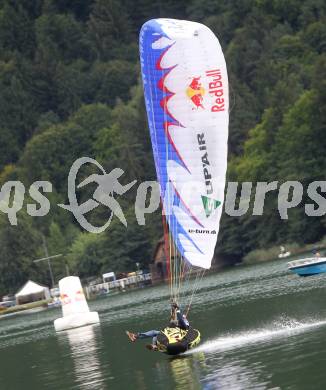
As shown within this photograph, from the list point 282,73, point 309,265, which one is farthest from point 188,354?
point 282,73

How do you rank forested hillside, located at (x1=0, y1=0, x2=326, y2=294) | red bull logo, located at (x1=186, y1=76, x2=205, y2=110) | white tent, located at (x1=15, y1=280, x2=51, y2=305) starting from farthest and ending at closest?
white tent, located at (x1=15, y1=280, x2=51, y2=305), forested hillside, located at (x1=0, y1=0, x2=326, y2=294), red bull logo, located at (x1=186, y1=76, x2=205, y2=110)

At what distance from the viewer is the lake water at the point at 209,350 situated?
1393 inches

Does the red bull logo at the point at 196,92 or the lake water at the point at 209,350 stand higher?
the red bull logo at the point at 196,92

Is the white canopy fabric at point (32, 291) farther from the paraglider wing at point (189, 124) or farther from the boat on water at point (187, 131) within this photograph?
the paraglider wing at point (189, 124)

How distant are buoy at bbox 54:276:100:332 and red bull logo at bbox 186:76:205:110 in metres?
31.3

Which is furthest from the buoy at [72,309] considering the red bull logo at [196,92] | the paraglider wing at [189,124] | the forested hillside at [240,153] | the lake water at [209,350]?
the forested hillside at [240,153]

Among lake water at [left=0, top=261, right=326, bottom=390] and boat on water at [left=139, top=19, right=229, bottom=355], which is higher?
boat on water at [left=139, top=19, right=229, bottom=355]

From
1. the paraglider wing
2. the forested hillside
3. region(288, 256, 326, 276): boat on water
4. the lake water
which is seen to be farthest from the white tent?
the paraglider wing

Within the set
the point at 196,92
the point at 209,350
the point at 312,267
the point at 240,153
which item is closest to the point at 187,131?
the point at 196,92

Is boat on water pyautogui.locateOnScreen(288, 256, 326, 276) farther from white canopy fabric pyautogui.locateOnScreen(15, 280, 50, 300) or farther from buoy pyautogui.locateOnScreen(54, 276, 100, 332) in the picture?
white canopy fabric pyautogui.locateOnScreen(15, 280, 50, 300)

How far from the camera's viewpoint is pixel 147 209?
144 metres

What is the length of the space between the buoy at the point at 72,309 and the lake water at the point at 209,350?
98cm

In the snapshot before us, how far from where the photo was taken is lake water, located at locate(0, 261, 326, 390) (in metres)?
35.4

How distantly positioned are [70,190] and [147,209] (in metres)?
43.1
